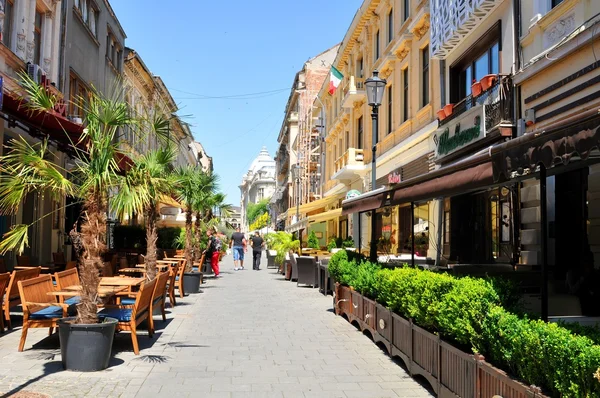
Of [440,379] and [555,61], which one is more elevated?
[555,61]

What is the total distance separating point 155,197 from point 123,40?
62.7 ft

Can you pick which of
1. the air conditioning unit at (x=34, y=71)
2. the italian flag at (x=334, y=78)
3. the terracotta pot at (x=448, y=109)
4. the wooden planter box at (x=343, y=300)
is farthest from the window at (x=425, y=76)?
the air conditioning unit at (x=34, y=71)

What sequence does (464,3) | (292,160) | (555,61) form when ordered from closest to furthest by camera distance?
(555,61)
(464,3)
(292,160)

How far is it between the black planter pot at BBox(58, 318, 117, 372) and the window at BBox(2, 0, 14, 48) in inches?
428

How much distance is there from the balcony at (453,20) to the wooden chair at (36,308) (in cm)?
1056

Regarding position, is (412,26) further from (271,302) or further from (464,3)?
(271,302)

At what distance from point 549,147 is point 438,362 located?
8.69 ft

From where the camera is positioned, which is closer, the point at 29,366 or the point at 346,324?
the point at 29,366

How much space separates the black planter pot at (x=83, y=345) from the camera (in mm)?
6526

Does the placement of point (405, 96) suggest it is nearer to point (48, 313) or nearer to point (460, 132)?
point (460, 132)

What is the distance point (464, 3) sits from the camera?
14.1 meters

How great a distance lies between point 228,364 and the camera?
738cm

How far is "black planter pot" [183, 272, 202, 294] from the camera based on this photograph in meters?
16.0

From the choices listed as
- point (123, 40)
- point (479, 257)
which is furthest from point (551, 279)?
point (123, 40)
